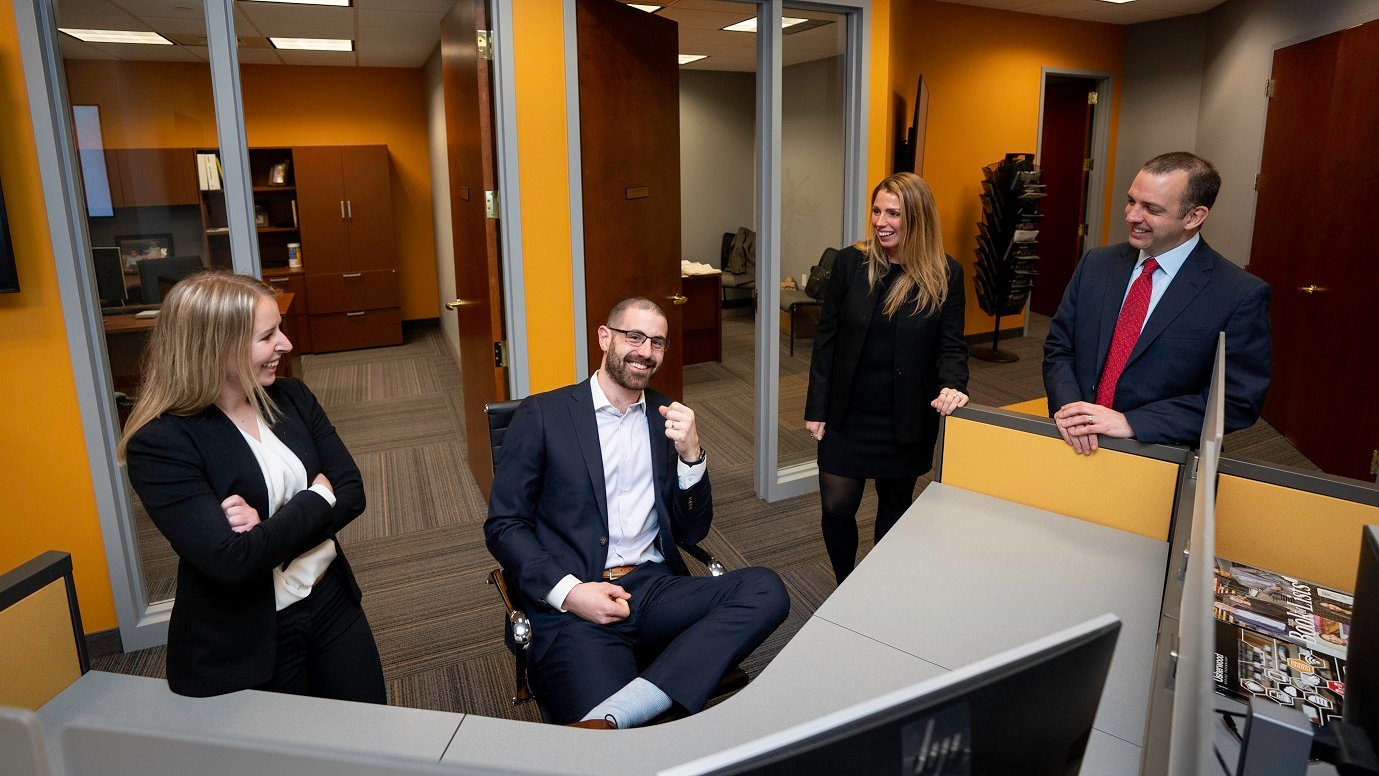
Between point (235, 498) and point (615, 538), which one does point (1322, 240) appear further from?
point (235, 498)

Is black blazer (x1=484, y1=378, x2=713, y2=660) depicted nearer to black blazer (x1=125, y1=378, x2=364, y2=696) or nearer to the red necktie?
black blazer (x1=125, y1=378, x2=364, y2=696)

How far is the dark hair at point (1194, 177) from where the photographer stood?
1657mm

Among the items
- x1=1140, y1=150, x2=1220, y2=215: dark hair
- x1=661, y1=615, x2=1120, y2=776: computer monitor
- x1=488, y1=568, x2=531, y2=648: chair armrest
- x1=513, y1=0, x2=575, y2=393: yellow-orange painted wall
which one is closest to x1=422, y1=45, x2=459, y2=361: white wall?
x1=513, y1=0, x2=575, y2=393: yellow-orange painted wall

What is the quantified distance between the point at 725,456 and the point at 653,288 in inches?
43.6

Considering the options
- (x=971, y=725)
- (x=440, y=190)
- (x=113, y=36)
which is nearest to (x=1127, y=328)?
(x=971, y=725)

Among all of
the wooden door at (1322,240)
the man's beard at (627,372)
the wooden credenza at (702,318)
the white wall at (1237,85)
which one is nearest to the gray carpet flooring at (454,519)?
the wooden credenza at (702,318)

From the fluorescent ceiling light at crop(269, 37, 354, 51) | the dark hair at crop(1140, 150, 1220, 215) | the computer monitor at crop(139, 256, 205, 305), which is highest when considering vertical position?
the fluorescent ceiling light at crop(269, 37, 354, 51)

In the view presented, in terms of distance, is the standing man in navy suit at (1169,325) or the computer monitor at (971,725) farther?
the standing man in navy suit at (1169,325)

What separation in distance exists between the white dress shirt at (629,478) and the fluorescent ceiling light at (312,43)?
4637 mm

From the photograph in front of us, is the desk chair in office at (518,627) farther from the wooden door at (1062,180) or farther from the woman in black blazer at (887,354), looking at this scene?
the wooden door at (1062,180)

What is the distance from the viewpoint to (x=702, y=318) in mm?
5656

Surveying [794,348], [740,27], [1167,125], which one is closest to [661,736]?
[794,348]

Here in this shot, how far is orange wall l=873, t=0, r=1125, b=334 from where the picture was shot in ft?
18.1

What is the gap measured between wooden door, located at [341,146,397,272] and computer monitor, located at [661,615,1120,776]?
6.66 metres
